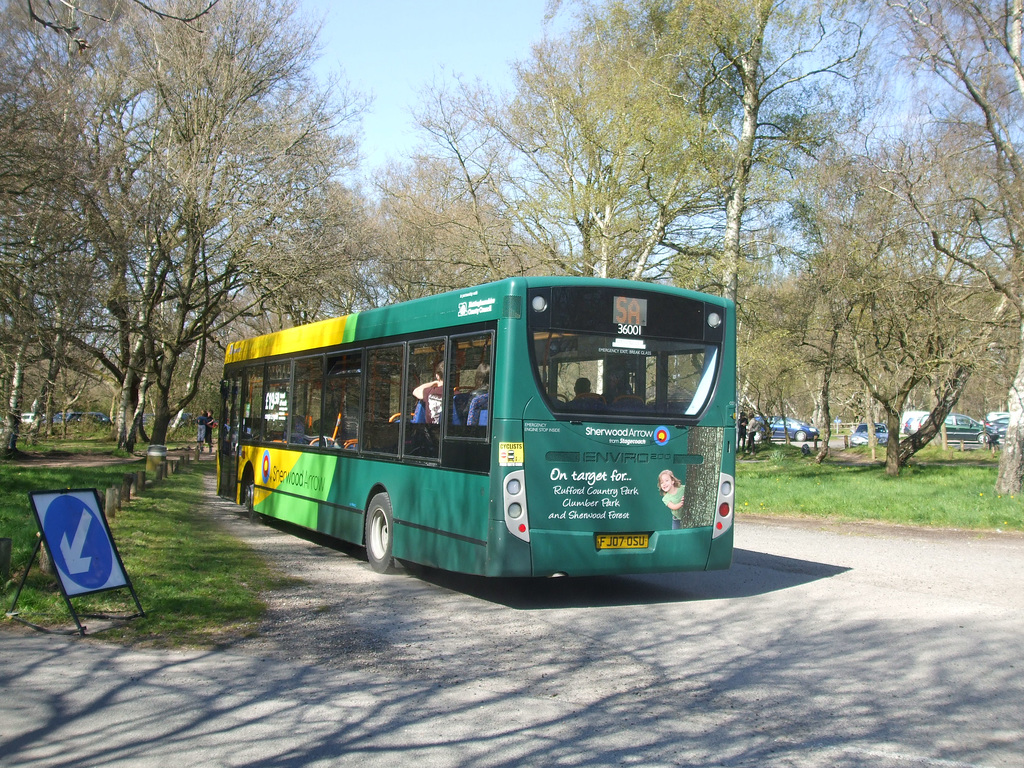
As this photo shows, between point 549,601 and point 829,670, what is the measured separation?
3.38m

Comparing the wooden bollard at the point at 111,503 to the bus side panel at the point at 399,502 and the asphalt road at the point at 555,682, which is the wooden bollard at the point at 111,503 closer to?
the bus side panel at the point at 399,502

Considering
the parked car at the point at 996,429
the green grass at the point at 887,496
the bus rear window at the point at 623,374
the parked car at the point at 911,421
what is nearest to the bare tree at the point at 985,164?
the green grass at the point at 887,496

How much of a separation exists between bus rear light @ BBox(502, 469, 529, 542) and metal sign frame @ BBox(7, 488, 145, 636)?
319 cm

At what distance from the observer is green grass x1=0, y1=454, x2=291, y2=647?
7.65 m

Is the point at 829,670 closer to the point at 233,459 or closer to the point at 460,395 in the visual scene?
the point at 460,395

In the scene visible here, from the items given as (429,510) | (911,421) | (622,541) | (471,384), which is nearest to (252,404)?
(429,510)

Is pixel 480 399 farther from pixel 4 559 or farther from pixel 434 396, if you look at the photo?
pixel 4 559

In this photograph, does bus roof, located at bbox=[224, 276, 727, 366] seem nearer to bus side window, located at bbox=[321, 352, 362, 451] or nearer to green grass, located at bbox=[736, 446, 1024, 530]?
bus side window, located at bbox=[321, 352, 362, 451]

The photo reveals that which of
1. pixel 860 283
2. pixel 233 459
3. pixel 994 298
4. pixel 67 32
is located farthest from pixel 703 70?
pixel 67 32

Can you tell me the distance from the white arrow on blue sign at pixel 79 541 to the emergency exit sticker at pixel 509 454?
3.35 metres

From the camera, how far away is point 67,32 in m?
7.58

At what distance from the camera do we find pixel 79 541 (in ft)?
25.7

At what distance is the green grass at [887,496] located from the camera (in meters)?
16.1

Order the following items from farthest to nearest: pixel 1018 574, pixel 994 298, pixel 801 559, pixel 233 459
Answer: pixel 994 298 → pixel 233 459 → pixel 801 559 → pixel 1018 574
